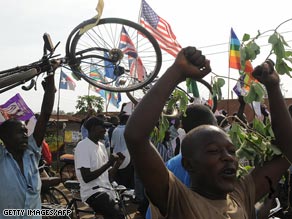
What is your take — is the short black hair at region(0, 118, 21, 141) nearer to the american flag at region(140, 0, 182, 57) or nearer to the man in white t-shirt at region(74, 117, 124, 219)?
the man in white t-shirt at region(74, 117, 124, 219)

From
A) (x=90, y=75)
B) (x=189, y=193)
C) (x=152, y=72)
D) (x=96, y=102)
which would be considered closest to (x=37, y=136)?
(x=90, y=75)

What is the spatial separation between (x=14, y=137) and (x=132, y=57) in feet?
4.71

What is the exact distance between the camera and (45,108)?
3357 mm

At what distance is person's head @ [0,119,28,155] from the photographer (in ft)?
10.5

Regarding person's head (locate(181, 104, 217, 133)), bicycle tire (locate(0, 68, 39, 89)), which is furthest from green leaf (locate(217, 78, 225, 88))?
bicycle tire (locate(0, 68, 39, 89))

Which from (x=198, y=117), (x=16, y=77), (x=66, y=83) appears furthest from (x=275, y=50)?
(x=66, y=83)

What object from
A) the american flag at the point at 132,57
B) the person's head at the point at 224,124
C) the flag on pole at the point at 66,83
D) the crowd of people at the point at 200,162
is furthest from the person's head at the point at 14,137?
the flag on pole at the point at 66,83

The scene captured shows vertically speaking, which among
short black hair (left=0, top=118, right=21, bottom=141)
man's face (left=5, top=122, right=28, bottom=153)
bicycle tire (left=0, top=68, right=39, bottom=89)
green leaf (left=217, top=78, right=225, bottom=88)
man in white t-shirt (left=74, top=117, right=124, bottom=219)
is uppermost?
bicycle tire (left=0, top=68, right=39, bottom=89)

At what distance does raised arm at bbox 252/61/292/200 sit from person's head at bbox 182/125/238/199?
11.5 inches

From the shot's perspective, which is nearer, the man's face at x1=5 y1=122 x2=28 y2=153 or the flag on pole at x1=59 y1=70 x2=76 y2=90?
the man's face at x1=5 y1=122 x2=28 y2=153

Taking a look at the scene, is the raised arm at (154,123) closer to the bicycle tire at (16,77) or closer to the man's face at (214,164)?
the man's face at (214,164)

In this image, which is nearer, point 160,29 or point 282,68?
point 282,68

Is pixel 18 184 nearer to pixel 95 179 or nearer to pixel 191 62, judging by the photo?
pixel 95 179

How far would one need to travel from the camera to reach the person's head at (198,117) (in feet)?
9.00
